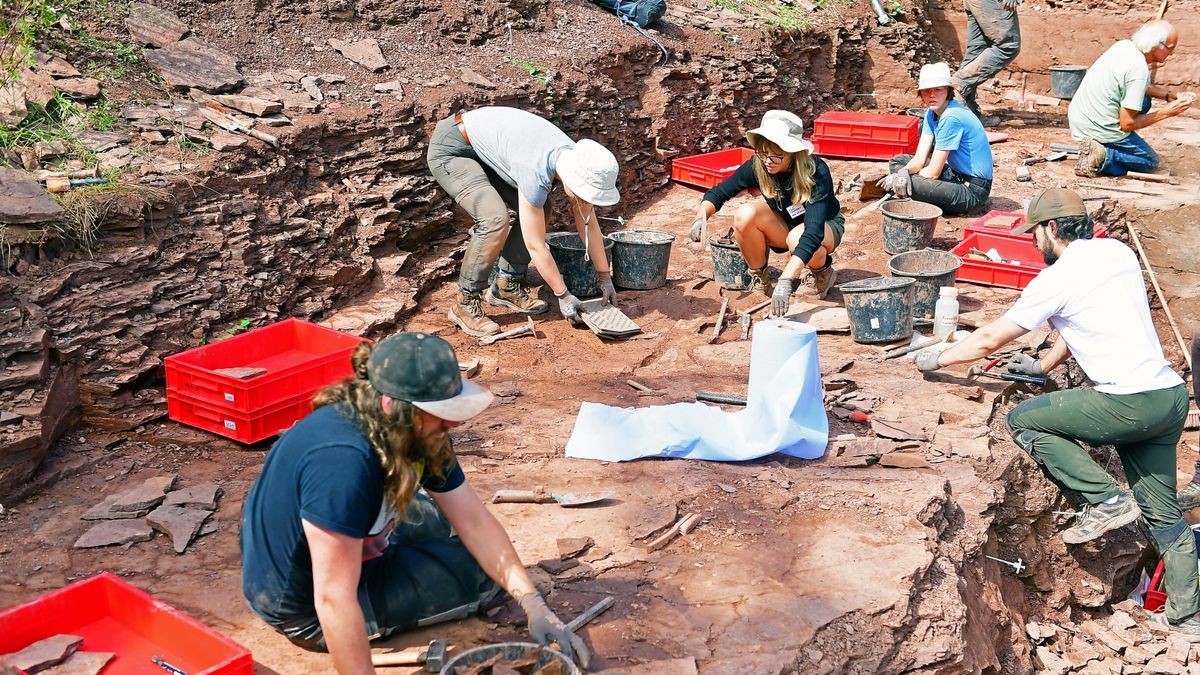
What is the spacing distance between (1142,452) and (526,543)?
10.4 feet

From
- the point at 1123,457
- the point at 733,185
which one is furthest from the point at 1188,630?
the point at 733,185

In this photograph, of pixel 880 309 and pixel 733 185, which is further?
pixel 733 185

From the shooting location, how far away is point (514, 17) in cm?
991

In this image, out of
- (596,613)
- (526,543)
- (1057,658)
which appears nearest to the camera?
(596,613)

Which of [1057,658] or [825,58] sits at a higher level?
[825,58]

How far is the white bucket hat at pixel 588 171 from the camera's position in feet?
20.9

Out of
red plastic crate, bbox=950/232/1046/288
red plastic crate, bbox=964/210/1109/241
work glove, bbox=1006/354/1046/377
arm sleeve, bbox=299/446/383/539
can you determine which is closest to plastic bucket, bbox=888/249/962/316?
red plastic crate, bbox=950/232/1046/288

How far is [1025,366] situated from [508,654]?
3.80m

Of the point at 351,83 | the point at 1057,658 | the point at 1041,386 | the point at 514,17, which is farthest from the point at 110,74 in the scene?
the point at 1057,658

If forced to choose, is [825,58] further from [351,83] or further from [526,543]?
[526,543]

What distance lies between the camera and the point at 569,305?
7012 millimetres

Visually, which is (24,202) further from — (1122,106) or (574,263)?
(1122,106)

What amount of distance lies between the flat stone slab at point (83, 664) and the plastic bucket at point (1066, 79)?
1224cm

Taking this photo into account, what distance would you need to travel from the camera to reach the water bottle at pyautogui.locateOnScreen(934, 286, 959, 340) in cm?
666
